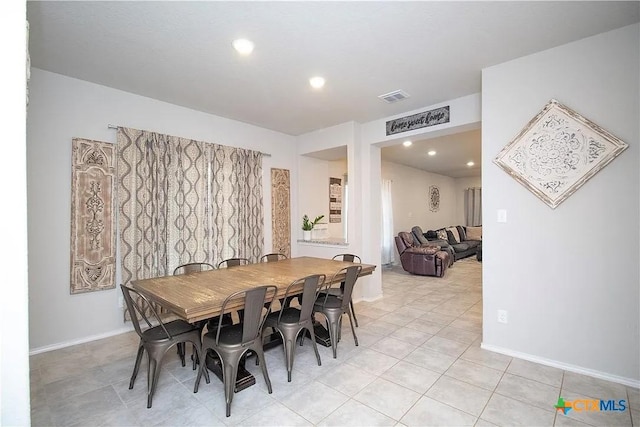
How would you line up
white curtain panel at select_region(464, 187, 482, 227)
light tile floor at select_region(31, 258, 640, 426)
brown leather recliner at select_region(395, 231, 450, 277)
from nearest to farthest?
light tile floor at select_region(31, 258, 640, 426), brown leather recliner at select_region(395, 231, 450, 277), white curtain panel at select_region(464, 187, 482, 227)

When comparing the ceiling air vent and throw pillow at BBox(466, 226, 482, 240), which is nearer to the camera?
the ceiling air vent

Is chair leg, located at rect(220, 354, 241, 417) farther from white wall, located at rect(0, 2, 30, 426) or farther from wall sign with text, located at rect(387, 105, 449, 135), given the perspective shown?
wall sign with text, located at rect(387, 105, 449, 135)

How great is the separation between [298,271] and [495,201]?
2.06 m

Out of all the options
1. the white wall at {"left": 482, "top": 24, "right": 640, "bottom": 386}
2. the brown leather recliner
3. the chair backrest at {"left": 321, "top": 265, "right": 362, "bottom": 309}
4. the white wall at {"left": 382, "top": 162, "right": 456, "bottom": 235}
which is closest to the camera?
the white wall at {"left": 482, "top": 24, "right": 640, "bottom": 386}

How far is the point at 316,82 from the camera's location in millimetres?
3121

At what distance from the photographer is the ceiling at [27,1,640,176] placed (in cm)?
205

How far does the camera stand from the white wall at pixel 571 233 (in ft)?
7.46

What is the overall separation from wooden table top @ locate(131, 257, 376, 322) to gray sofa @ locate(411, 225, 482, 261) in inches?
192

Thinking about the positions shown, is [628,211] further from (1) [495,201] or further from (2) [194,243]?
(2) [194,243]

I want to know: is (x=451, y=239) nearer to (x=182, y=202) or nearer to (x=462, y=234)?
(x=462, y=234)

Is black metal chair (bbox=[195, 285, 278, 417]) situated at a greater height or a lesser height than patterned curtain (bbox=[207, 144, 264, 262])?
lesser

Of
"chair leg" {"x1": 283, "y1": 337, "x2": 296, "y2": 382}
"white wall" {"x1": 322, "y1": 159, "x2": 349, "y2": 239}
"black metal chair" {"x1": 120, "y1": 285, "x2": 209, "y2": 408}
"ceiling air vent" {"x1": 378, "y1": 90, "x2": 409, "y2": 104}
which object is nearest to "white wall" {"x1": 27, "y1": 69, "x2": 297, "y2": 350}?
"black metal chair" {"x1": 120, "y1": 285, "x2": 209, "y2": 408}

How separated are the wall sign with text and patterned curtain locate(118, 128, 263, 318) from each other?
207 centimetres

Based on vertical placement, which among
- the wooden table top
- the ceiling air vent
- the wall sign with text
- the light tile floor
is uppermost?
the ceiling air vent
